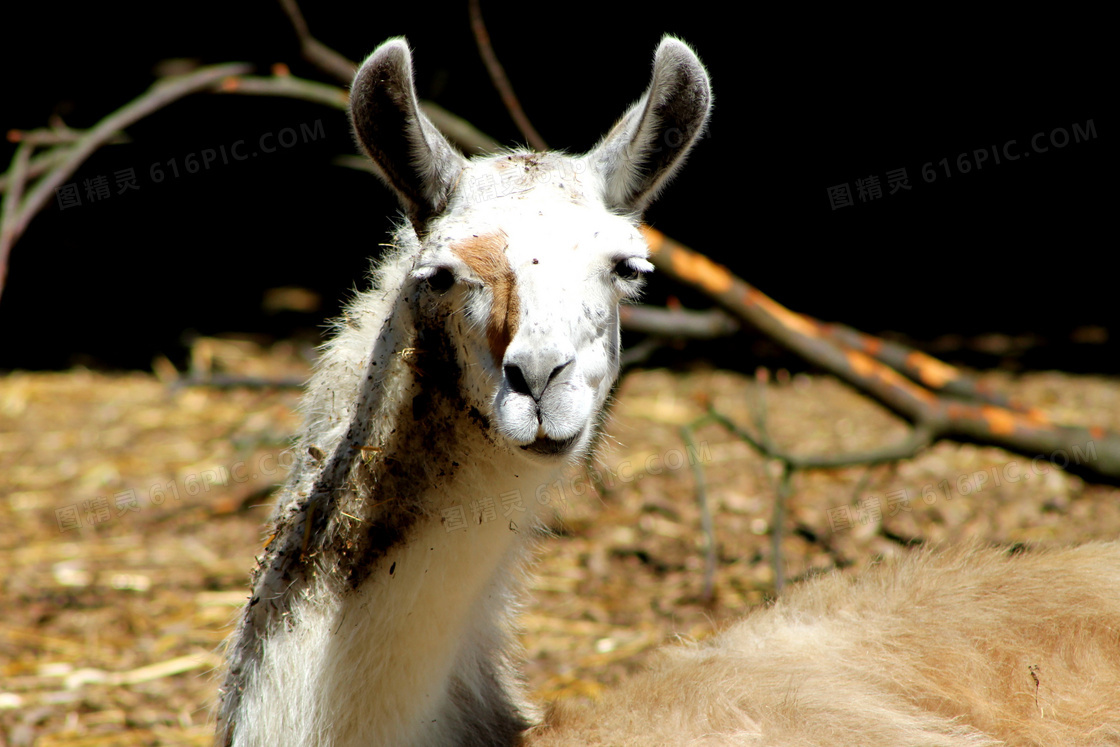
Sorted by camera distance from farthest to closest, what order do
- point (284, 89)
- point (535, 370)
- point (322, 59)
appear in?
point (322, 59), point (284, 89), point (535, 370)

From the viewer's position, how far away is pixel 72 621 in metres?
4.40

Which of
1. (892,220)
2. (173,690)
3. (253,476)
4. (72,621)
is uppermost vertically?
(892,220)

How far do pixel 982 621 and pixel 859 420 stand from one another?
4289mm

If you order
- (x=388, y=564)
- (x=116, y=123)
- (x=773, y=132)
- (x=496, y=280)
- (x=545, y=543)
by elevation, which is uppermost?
(x=496, y=280)

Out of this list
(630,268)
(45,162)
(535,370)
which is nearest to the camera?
(535,370)

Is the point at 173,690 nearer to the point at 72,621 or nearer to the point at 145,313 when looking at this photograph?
the point at 72,621

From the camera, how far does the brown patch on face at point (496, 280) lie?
203 cm

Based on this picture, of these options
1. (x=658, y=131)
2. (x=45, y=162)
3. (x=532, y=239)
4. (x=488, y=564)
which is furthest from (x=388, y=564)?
(x=45, y=162)

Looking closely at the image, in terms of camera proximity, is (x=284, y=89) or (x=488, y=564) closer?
(x=488, y=564)

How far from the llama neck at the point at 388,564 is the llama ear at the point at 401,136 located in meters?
0.28

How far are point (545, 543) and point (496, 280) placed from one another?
288 cm

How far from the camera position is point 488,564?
2.34m

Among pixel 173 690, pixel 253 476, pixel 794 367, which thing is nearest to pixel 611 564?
pixel 794 367

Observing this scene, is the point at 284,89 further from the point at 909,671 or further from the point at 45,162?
the point at 909,671
